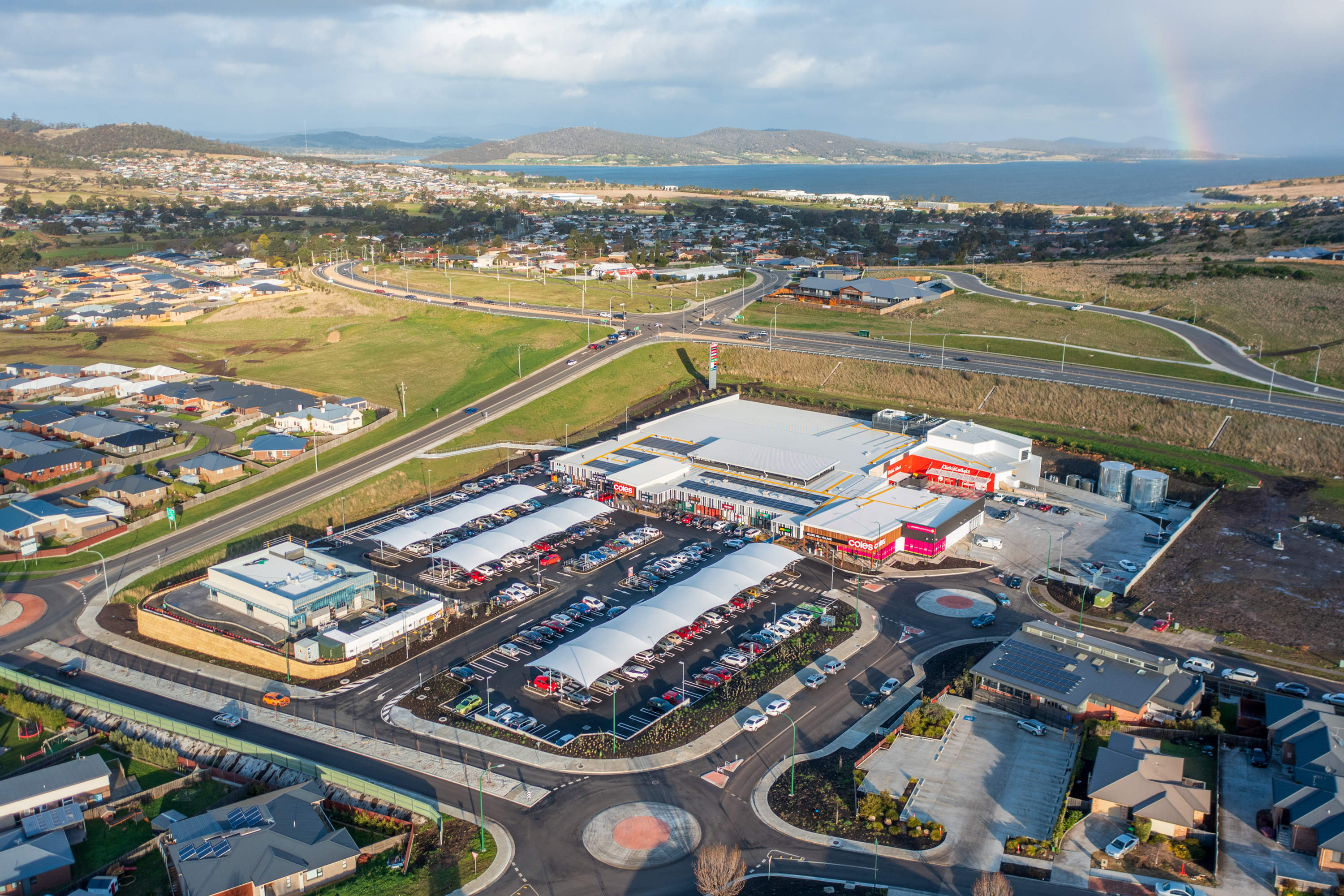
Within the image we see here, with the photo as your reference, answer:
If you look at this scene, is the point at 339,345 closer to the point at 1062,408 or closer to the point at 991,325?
the point at 991,325

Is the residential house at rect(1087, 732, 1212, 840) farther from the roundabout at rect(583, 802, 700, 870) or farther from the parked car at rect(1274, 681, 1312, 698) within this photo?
the roundabout at rect(583, 802, 700, 870)

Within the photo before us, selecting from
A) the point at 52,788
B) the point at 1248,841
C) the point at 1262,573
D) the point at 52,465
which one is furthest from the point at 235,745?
the point at 1262,573

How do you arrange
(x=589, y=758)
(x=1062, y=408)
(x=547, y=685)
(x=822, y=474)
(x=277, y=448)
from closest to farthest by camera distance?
(x=589, y=758), (x=547, y=685), (x=822, y=474), (x=277, y=448), (x=1062, y=408)

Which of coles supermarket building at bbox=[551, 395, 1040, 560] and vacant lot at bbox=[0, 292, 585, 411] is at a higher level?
vacant lot at bbox=[0, 292, 585, 411]

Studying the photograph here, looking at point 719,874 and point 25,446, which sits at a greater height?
point 25,446

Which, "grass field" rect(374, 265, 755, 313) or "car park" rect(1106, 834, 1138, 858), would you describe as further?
"grass field" rect(374, 265, 755, 313)

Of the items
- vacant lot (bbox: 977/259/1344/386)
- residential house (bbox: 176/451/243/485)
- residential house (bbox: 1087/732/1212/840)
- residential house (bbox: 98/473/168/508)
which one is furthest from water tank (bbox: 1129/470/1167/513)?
residential house (bbox: 98/473/168/508)

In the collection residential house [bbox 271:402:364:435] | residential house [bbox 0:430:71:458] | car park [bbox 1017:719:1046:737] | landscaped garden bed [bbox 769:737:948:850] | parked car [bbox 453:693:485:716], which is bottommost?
parked car [bbox 453:693:485:716]

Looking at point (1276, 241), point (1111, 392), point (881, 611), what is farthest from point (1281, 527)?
point (1276, 241)

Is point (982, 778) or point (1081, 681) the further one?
point (1081, 681)
